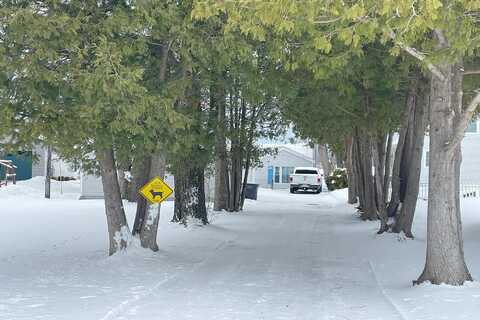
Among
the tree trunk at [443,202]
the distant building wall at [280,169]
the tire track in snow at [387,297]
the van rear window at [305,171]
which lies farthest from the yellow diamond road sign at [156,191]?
the distant building wall at [280,169]

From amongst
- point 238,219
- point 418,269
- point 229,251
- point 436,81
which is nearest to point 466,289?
point 418,269

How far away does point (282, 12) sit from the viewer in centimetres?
829

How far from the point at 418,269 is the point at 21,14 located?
8130 millimetres

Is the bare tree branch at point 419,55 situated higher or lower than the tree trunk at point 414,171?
higher

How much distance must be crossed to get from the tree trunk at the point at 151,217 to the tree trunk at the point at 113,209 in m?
0.51

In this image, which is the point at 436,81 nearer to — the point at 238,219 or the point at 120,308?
the point at 120,308

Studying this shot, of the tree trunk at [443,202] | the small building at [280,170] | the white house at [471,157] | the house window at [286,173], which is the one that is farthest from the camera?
the house window at [286,173]

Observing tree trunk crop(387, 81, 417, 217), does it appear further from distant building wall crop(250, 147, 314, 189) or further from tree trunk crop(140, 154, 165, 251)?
distant building wall crop(250, 147, 314, 189)

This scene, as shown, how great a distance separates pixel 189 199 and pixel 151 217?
6648 mm

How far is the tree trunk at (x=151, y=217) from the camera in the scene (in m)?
14.1

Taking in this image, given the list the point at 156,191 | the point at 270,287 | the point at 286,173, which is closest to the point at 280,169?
the point at 286,173

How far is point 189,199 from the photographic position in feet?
68.3

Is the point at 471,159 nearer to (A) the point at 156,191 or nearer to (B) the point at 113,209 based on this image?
(A) the point at 156,191

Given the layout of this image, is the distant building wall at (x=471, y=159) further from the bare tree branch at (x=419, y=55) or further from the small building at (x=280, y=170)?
the bare tree branch at (x=419, y=55)
